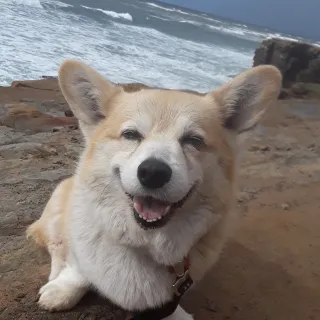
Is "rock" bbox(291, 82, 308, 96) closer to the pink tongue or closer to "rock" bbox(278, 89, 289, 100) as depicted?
"rock" bbox(278, 89, 289, 100)

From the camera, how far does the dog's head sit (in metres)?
2.08

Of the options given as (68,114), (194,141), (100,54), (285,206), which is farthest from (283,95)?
(194,141)

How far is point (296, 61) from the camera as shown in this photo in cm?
1404

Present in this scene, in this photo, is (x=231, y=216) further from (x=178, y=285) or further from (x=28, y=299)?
(x=28, y=299)

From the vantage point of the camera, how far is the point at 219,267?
3248mm

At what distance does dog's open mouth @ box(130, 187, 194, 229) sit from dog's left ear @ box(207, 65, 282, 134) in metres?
0.63

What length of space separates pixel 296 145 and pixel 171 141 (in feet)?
14.9

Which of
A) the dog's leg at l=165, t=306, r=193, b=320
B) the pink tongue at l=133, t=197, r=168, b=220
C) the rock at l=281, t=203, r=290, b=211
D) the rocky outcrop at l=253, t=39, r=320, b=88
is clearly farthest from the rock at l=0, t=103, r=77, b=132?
the rocky outcrop at l=253, t=39, r=320, b=88

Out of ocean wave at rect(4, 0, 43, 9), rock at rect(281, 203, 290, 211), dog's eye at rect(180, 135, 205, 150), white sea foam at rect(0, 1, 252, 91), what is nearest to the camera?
dog's eye at rect(180, 135, 205, 150)

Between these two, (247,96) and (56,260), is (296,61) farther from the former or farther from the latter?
(56,260)

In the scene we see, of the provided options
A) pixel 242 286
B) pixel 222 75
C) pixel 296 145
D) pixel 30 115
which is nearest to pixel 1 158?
pixel 30 115

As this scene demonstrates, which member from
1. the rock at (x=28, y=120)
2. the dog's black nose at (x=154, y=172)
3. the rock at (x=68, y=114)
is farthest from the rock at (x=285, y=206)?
the rock at (x=68, y=114)

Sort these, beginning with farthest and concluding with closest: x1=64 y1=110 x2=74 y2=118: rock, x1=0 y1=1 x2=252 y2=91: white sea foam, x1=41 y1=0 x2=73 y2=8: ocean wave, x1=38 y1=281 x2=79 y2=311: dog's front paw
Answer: x1=41 y1=0 x2=73 y2=8: ocean wave < x1=0 y1=1 x2=252 y2=91: white sea foam < x1=64 y1=110 x2=74 y2=118: rock < x1=38 y1=281 x2=79 y2=311: dog's front paw

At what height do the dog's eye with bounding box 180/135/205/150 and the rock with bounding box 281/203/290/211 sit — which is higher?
the dog's eye with bounding box 180/135/205/150
